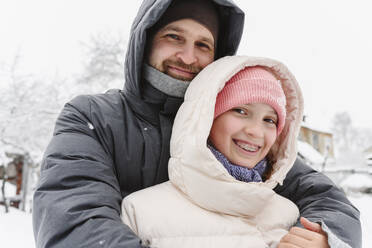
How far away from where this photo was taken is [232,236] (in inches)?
57.1

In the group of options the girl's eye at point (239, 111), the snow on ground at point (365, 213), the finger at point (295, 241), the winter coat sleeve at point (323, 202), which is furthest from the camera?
the snow on ground at point (365, 213)

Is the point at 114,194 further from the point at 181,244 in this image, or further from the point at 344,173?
the point at 344,173

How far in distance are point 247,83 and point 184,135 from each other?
0.47 meters

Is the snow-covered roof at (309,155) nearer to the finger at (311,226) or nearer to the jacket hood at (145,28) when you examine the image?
the jacket hood at (145,28)

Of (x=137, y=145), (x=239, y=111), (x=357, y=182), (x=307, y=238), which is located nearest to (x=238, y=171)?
(x=239, y=111)

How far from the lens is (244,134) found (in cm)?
172

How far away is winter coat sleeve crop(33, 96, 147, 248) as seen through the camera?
1200 millimetres

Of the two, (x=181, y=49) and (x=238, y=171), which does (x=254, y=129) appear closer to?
(x=238, y=171)

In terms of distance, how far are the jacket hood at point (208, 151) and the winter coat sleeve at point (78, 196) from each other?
0.34m

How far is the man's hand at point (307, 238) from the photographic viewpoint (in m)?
1.39

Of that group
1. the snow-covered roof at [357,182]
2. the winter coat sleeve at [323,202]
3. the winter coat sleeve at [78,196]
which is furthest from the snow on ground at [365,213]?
the winter coat sleeve at [78,196]

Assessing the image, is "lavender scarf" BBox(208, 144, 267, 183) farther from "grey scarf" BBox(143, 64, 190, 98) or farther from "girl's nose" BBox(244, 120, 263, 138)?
"grey scarf" BBox(143, 64, 190, 98)

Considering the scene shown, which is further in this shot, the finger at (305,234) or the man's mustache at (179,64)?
the man's mustache at (179,64)

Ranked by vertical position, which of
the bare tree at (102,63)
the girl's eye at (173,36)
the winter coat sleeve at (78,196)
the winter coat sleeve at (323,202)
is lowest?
the bare tree at (102,63)
